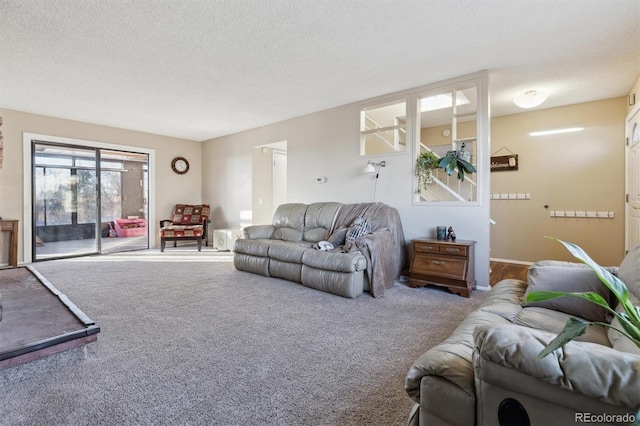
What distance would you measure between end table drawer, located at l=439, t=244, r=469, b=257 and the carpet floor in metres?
0.48

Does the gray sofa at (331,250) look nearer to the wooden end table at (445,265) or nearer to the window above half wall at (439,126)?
the wooden end table at (445,265)

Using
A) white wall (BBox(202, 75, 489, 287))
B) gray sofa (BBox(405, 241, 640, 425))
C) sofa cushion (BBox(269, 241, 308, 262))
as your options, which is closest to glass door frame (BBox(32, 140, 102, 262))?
white wall (BBox(202, 75, 489, 287))

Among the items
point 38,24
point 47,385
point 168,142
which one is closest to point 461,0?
point 38,24

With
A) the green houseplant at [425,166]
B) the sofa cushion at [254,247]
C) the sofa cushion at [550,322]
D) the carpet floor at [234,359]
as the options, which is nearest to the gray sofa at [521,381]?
the sofa cushion at [550,322]

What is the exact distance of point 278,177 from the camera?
716 cm

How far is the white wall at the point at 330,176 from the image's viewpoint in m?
3.80

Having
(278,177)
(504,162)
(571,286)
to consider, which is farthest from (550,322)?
(278,177)

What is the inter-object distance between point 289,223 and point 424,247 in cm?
211

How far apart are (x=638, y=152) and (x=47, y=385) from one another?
5.92m

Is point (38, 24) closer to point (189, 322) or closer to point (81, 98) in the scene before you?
point (81, 98)

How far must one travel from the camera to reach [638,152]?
11.8 ft

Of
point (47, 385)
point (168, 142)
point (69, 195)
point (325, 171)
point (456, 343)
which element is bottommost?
point (47, 385)

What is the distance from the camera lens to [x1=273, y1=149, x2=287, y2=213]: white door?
7.07 meters

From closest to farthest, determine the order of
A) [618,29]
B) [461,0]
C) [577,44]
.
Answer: [461,0] → [618,29] → [577,44]
